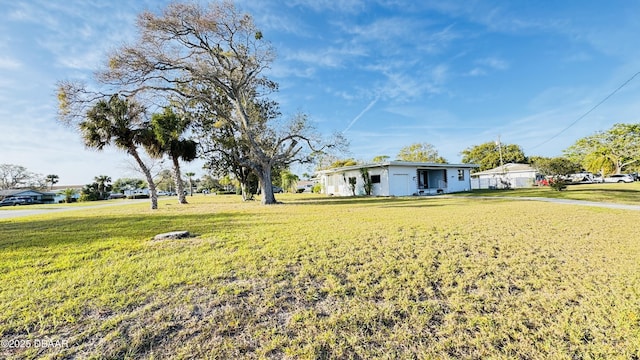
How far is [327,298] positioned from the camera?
3146mm

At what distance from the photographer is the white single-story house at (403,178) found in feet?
68.9

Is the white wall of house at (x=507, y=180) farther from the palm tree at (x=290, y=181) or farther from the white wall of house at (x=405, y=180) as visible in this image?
the palm tree at (x=290, y=181)

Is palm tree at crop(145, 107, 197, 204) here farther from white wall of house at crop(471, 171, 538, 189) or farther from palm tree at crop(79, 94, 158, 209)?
white wall of house at crop(471, 171, 538, 189)

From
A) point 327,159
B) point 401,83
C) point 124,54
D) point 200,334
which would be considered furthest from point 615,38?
point 124,54

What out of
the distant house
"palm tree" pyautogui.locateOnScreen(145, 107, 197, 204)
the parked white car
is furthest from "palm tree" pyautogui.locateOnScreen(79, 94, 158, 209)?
the parked white car

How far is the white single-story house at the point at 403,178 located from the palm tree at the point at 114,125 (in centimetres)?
1570

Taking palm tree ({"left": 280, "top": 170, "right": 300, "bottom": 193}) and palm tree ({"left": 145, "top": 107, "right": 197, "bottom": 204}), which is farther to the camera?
palm tree ({"left": 280, "top": 170, "right": 300, "bottom": 193})

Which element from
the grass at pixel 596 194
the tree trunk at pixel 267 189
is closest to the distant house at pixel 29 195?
the tree trunk at pixel 267 189

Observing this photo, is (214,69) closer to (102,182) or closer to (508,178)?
(508,178)

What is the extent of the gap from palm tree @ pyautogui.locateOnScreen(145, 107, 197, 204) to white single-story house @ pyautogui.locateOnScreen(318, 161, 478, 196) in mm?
13185

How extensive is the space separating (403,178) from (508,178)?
18.0m

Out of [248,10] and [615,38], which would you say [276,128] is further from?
[615,38]

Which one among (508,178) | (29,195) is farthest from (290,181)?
(29,195)

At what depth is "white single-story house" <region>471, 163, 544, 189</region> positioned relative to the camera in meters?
29.9
